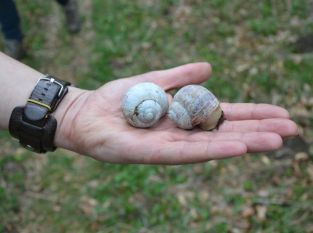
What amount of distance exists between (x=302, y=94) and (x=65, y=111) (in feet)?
8.29

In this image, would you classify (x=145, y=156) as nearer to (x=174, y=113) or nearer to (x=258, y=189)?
(x=174, y=113)

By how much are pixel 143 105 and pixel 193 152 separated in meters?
0.50

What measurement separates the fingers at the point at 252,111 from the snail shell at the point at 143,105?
44cm

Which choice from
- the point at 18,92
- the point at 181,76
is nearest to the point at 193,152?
the point at 181,76

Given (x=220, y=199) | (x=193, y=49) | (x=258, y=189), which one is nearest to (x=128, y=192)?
(x=220, y=199)

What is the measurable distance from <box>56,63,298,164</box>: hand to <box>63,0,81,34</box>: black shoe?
2.44 m

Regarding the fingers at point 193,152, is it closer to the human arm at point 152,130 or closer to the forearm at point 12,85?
the human arm at point 152,130

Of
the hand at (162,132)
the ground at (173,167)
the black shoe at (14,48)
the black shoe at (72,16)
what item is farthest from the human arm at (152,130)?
the black shoe at (72,16)

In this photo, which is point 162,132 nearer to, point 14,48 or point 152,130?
point 152,130

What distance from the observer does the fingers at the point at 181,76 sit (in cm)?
278

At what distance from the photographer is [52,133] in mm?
2531

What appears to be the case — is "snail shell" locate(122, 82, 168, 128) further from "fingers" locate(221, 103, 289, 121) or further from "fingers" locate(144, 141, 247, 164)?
"fingers" locate(221, 103, 289, 121)

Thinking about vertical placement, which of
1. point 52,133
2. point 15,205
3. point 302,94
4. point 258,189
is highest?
point 52,133

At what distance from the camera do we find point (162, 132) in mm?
2484
